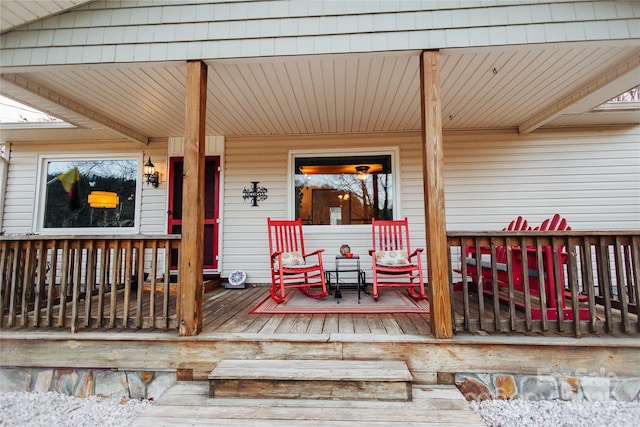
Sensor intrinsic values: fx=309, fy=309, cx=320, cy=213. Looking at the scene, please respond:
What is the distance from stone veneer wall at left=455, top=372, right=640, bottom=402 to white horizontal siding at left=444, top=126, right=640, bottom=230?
8.27ft

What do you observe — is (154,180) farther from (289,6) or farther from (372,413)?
(372,413)

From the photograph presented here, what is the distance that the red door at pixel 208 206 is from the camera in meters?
4.78

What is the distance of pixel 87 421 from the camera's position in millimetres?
2105

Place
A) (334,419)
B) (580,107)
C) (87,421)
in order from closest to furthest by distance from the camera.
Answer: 1. (334,419)
2. (87,421)
3. (580,107)

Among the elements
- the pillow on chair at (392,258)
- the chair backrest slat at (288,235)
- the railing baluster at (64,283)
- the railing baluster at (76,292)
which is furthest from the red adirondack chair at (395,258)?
the railing baluster at (64,283)

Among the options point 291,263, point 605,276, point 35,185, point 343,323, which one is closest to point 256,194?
point 291,263

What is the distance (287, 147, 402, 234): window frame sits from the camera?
4.64 meters

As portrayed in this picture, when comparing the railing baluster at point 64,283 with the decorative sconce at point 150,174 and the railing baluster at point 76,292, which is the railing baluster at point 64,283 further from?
the decorative sconce at point 150,174

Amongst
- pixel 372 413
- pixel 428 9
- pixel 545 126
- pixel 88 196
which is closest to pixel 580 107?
pixel 545 126

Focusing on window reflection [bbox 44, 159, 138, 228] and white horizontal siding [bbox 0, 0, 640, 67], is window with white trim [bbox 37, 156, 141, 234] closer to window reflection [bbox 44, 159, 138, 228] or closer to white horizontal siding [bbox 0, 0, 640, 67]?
window reflection [bbox 44, 159, 138, 228]

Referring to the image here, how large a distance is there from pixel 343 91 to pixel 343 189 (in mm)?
1683

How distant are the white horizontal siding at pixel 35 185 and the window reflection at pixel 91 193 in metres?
0.19

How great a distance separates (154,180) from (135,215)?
0.63 meters

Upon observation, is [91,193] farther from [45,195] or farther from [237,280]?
[237,280]
